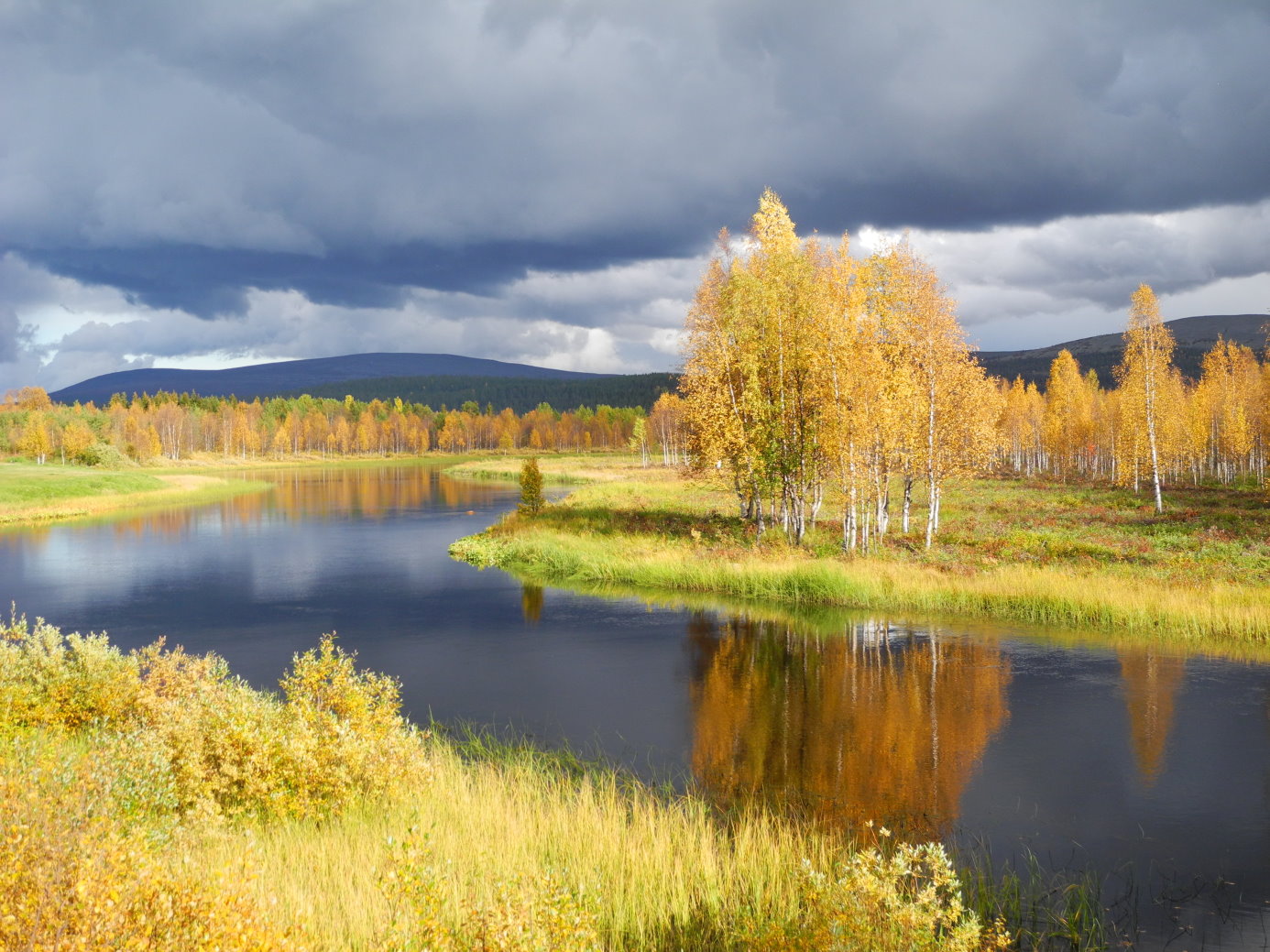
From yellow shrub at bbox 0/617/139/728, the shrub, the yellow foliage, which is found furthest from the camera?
the shrub

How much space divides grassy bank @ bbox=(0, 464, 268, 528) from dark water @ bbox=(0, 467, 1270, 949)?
31485 mm

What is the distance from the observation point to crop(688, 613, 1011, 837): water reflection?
12453 mm

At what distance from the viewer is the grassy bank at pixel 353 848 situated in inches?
201

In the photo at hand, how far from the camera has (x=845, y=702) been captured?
17312 mm

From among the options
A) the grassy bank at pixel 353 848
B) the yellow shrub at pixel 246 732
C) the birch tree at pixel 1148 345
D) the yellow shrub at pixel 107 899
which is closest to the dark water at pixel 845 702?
the grassy bank at pixel 353 848

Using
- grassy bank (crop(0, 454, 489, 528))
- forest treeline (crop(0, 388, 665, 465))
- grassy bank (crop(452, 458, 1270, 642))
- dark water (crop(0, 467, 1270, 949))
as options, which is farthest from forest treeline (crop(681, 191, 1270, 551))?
forest treeline (crop(0, 388, 665, 465))

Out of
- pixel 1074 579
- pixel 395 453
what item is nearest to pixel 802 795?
pixel 1074 579

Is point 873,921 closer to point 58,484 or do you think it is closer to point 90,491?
point 90,491

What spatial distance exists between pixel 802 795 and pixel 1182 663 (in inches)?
480

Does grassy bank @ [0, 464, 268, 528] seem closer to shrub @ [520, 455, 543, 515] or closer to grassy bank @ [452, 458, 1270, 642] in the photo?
shrub @ [520, 455, 543, 515]

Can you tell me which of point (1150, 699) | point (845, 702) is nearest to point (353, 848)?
point (845, 702)

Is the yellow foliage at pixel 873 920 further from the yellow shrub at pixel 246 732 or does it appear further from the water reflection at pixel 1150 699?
the water reflection at pixel 1150 699

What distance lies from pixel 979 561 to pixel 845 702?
45.6 ft

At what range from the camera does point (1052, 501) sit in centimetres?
5241
